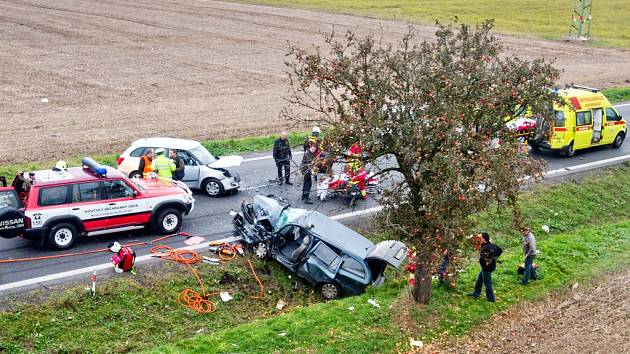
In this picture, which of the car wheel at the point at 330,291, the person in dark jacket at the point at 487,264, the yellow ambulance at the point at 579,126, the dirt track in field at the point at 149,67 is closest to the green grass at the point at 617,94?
the dirt track in field at the point at 149,67

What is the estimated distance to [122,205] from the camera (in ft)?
59.4

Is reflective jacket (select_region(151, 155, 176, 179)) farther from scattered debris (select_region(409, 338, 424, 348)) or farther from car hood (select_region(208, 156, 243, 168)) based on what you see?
scattered debris (select_region(409, 338, 424, 348))

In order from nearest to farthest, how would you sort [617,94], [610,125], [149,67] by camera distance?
1. [610,125]
2. [617,94]
3. [149,67]

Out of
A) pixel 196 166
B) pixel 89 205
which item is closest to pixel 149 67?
pixel 196 166

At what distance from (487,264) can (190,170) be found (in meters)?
9.21

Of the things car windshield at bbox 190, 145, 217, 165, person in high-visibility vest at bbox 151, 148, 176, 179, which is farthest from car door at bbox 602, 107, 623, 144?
person in high-visibility vest at bbox 151, 148, 176, 179

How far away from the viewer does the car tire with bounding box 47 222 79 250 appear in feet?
56.5

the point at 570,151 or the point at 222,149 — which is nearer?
the point at 222,149

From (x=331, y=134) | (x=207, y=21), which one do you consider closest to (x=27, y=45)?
(x=207, y=21)

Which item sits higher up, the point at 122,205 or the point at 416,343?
the point at 122,205

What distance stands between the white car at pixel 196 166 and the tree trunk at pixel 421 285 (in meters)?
7.55

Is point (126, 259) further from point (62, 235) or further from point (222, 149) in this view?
point (222, 149)

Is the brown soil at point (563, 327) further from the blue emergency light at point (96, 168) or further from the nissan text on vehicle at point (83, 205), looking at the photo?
the blue emergency light at point (96, 168)

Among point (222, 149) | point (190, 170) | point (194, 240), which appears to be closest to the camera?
point (194, 240)
